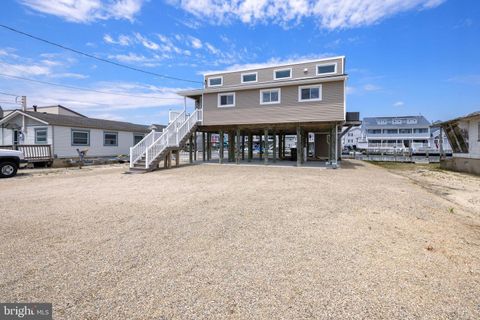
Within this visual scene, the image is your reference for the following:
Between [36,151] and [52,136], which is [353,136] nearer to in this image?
[52,136]

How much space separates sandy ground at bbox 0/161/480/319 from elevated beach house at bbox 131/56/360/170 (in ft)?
31.7

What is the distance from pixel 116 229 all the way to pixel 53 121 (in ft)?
62.0

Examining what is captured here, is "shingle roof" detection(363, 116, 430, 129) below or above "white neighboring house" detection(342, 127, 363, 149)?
above

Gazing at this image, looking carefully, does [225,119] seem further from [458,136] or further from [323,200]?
[458,136]

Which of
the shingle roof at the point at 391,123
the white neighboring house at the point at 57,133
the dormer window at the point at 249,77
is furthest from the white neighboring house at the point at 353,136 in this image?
the white neighboring house at the point at 57,133

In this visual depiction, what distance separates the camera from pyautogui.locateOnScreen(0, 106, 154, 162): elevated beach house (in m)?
19.0

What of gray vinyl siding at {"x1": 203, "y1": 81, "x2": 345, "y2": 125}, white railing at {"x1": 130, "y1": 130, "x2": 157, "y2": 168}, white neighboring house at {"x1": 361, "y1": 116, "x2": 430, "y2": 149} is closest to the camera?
white railing at {"x1": 130, "y1": 130, "x2": 157, "y2": 168}

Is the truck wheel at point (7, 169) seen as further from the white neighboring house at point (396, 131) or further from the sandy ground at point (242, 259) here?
the white neighboring house at point (396, 131)

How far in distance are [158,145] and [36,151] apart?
359 inches

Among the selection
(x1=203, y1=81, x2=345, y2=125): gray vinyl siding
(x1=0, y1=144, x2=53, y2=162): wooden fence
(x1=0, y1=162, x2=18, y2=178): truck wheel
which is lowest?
(x1=0, y1=162, x2=18, y2=178): truck wheel

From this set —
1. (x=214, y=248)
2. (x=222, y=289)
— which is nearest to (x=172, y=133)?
(x=214, y=248)

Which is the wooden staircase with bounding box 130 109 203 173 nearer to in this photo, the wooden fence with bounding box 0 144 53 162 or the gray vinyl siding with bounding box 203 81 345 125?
the gray vinyl siding with bounding box 203 81 345 125

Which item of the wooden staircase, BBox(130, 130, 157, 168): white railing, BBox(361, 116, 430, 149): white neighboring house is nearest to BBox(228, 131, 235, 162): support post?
the wooden staircase

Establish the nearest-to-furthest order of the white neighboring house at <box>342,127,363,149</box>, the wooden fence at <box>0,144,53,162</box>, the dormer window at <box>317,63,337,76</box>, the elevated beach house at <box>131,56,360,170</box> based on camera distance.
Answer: the elevated beach house at <box>131,56,360,170</box>
the wooden fence at <box>0,144,53,162</box>
the dormer window at <box>317,63,337,76</box>
the white neighboring house at <box>342,127,363,149</box>
